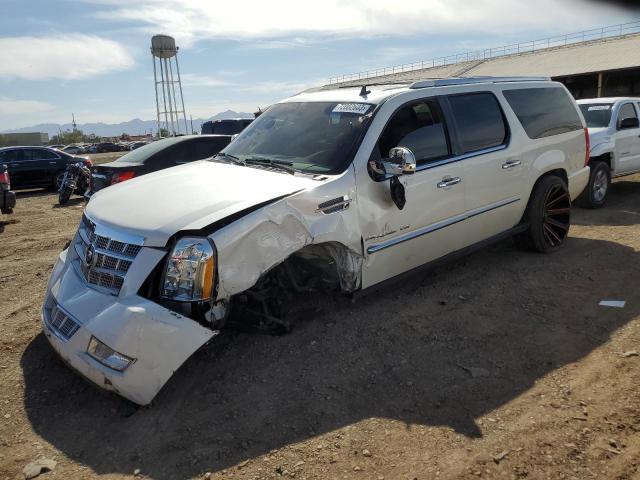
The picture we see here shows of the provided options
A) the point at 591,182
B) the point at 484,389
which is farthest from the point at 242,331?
the point at 591,182

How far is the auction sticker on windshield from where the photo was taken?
13.6ft

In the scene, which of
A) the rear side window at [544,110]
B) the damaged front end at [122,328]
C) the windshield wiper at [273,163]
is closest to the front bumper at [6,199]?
the windshield wiper at [273,163]

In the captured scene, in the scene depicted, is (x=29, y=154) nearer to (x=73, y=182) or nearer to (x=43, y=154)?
(x=43, y=154)

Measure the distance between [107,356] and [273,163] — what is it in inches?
75.9

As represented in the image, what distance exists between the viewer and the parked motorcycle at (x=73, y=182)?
40.0ft

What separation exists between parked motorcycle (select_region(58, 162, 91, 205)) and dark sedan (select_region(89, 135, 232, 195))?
440 centimetres

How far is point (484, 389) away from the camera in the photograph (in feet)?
10.4

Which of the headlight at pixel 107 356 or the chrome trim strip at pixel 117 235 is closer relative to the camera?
the headlight at pixel 107 356

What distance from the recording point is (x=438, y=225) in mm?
4387

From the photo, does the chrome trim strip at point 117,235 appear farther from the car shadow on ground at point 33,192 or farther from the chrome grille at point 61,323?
the car shadow on ground at point 33,192

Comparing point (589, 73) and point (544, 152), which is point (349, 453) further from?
point (589, 73)

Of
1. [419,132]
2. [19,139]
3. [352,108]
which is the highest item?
[19,139]

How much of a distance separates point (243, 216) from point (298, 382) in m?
1.10

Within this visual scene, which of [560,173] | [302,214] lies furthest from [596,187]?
[302,214]
